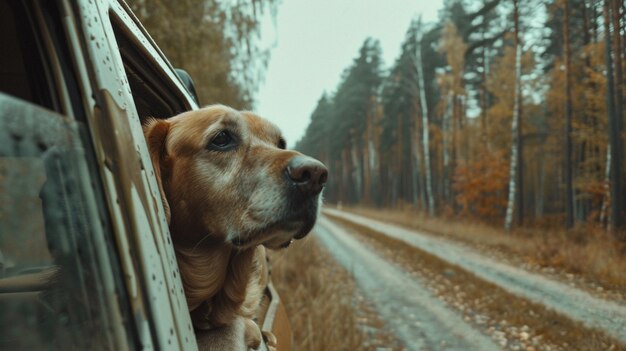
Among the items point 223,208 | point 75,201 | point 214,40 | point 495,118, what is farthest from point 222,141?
point 495,118

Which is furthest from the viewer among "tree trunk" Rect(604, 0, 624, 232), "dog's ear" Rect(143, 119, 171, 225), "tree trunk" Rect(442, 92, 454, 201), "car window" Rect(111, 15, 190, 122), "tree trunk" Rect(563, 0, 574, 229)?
"tree trunk" Rect(442, 92, 454, 201)

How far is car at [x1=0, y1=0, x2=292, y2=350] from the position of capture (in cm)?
71

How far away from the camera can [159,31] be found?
586 cm

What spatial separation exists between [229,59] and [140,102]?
315 inches

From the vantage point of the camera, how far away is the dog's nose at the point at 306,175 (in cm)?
186

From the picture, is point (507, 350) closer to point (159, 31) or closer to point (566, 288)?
point (566, 288)

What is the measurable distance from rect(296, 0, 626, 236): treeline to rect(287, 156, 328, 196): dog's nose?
1896 mm

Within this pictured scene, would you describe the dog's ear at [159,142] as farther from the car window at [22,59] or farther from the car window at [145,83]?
the car window at [22,59]

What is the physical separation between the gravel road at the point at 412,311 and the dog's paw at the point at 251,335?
29.7 inches

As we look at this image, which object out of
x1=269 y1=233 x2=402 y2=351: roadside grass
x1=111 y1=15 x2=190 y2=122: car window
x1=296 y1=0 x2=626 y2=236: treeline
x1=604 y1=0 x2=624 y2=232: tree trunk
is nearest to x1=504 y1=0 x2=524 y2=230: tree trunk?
x1=296 y1=0 x2=626 y2=236: treeline

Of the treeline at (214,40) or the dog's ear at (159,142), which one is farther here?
the treeline at (214,40)

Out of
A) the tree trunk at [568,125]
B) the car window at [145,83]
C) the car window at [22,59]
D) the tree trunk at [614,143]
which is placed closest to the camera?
the car window at [22,59]

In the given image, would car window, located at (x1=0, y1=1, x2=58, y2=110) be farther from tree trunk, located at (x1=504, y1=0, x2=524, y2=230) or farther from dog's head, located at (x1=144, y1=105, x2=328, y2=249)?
tree trunk, located at (x1=504, y1=0, x2=524, y2=230)

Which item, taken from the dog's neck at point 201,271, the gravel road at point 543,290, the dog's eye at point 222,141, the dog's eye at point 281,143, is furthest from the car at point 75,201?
the gravel road at point 543,290
